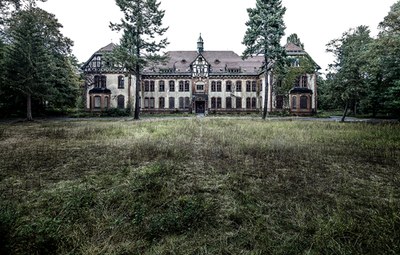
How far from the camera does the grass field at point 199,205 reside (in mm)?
2328

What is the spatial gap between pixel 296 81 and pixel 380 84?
15120 mm

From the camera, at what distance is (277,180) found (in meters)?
4.21

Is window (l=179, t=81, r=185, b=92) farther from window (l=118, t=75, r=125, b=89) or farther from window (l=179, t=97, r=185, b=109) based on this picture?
window (l=118, t=75, r=125, b=89)

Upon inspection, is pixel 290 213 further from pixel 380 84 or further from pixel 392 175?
pixel 380 84

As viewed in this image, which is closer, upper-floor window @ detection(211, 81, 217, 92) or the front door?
upper-floor window @ detection(211, 81, 217, 92)

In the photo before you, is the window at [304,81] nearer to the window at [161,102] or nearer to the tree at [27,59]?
the window at [161,102]

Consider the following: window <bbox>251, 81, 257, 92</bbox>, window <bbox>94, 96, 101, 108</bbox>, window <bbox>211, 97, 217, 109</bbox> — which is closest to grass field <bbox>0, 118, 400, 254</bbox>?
window <bbox>94, 96, 101, 108</bbox>

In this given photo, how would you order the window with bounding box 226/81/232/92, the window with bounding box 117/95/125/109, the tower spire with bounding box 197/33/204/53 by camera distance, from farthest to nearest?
the tower spire with bounding box 197/33/204/53
the window with bounding box 226/81/232/92
the window with bounding box 117/95/125/109

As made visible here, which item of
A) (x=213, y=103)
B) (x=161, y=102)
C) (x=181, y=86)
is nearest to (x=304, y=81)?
(x=213, y=103)

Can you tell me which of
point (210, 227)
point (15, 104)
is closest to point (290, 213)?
point (210, 227)

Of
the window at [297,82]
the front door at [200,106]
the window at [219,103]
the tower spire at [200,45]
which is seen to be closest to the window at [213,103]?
the window at [219,103]

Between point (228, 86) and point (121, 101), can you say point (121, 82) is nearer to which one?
point (121, 101)

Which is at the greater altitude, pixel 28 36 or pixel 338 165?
pixel 28 36

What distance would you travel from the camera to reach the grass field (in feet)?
7.64
